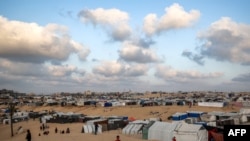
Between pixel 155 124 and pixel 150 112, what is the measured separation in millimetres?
36982

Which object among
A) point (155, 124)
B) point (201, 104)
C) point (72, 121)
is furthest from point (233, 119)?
point (201, 104)

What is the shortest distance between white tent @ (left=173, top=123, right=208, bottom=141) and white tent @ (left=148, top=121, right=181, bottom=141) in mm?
866

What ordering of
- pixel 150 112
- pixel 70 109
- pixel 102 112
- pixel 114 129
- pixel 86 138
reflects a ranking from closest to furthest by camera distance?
pixel 86 138 → pixel 114 129 → pixel 150 112 → pixel 102 112 → pixel 70 109

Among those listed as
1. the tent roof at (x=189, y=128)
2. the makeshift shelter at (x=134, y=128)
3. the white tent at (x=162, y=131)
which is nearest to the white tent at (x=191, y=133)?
the tent roof at (x=189, y=128)

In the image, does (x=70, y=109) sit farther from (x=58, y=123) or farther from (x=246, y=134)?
(x=246, y=134)

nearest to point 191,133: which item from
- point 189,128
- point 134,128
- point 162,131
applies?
point 189,128

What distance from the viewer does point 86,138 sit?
89.2ft

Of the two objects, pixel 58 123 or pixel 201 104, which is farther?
pixel 201 104

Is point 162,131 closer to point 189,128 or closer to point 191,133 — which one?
point 189,128

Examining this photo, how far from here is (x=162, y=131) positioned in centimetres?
2956

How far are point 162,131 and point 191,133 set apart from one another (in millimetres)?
3584

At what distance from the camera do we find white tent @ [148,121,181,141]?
2885 centimetres

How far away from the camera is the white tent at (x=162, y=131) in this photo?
1136 inches

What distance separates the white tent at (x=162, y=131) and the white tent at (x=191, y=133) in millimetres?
866
